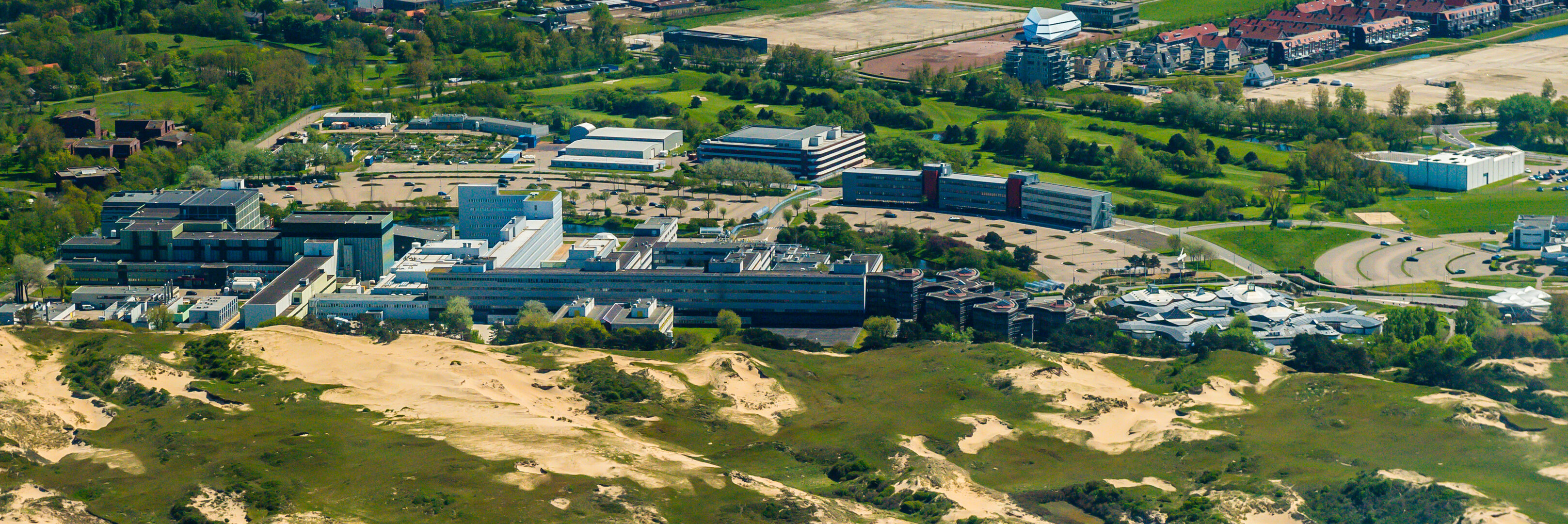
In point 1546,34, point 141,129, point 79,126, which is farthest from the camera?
point 1546,34

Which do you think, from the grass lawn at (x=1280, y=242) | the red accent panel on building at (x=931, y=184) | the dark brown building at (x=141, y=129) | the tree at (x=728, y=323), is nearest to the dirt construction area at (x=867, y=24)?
the red accent panel on building at (x=931, y=184)

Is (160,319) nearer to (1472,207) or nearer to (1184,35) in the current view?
(1472,207)

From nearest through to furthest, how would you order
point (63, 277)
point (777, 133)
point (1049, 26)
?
point (63, 277)
point (777, 133)
point (1049, 26)

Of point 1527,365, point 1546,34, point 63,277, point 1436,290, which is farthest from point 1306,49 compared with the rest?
point 63,277

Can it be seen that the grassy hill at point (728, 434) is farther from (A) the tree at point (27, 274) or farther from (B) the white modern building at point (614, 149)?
(B) the white modern building at point (614, 149)

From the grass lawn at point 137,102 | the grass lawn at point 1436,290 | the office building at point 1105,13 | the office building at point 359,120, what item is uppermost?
the office building at point 1105,13

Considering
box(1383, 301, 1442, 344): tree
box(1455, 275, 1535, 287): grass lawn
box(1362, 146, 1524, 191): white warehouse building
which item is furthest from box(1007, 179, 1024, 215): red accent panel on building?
box(1383, 301, 1442, 344): tree

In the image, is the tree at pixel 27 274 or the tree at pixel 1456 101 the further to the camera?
the tree at pixel 1456 101
